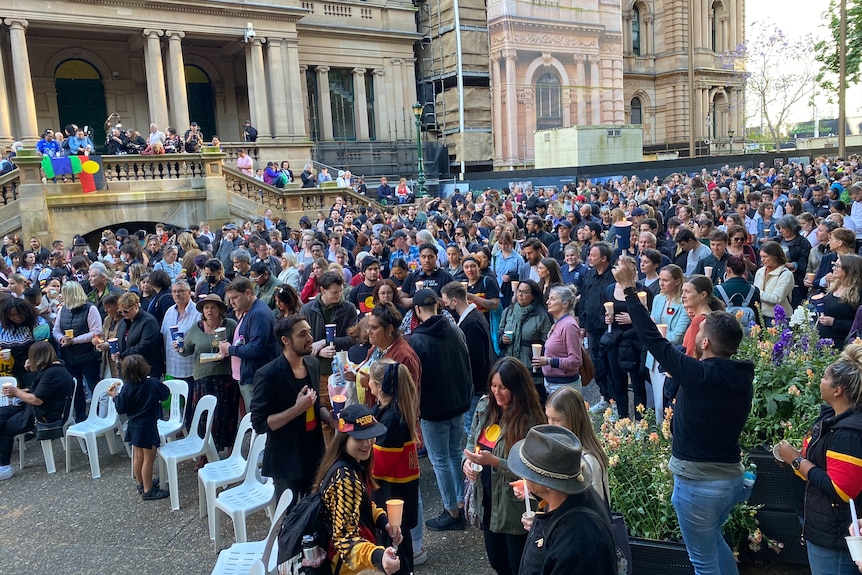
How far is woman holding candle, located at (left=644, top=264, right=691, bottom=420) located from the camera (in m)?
5.84

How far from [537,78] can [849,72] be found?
46.9 ft

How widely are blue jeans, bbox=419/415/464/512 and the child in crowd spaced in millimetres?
2824

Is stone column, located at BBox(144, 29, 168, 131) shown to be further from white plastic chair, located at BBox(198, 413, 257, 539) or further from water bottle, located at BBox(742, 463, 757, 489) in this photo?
water bottle, located at BBox(742, 463, 757, 489)

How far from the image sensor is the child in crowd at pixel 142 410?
20.5 feet

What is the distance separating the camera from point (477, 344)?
19.4ft

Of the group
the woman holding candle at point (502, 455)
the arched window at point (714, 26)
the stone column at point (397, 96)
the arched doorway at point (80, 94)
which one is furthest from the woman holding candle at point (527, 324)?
the arched window at point (714, 26)

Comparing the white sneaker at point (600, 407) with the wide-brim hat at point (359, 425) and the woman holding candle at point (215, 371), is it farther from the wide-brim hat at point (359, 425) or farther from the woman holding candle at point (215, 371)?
the wide-brim hat at point (359, 425)

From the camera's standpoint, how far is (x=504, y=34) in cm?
3334

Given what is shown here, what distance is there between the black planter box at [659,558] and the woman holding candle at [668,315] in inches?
76.5

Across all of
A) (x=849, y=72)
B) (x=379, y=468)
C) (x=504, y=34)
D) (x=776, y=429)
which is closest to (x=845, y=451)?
(x=776, y=429)

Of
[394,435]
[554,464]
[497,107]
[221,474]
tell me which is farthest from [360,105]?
[554,464]

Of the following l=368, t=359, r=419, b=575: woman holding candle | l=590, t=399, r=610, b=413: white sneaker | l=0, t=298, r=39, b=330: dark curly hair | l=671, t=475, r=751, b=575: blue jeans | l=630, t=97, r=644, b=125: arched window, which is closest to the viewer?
l=671, t=475, r=751, b=575: blue jeans

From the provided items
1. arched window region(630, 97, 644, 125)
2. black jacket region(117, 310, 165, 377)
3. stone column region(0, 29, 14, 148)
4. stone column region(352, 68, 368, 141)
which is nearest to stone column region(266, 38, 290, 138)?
stone column region(352, 68, 368, 141)

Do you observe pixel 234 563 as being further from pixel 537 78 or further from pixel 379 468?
pixel 537 78
